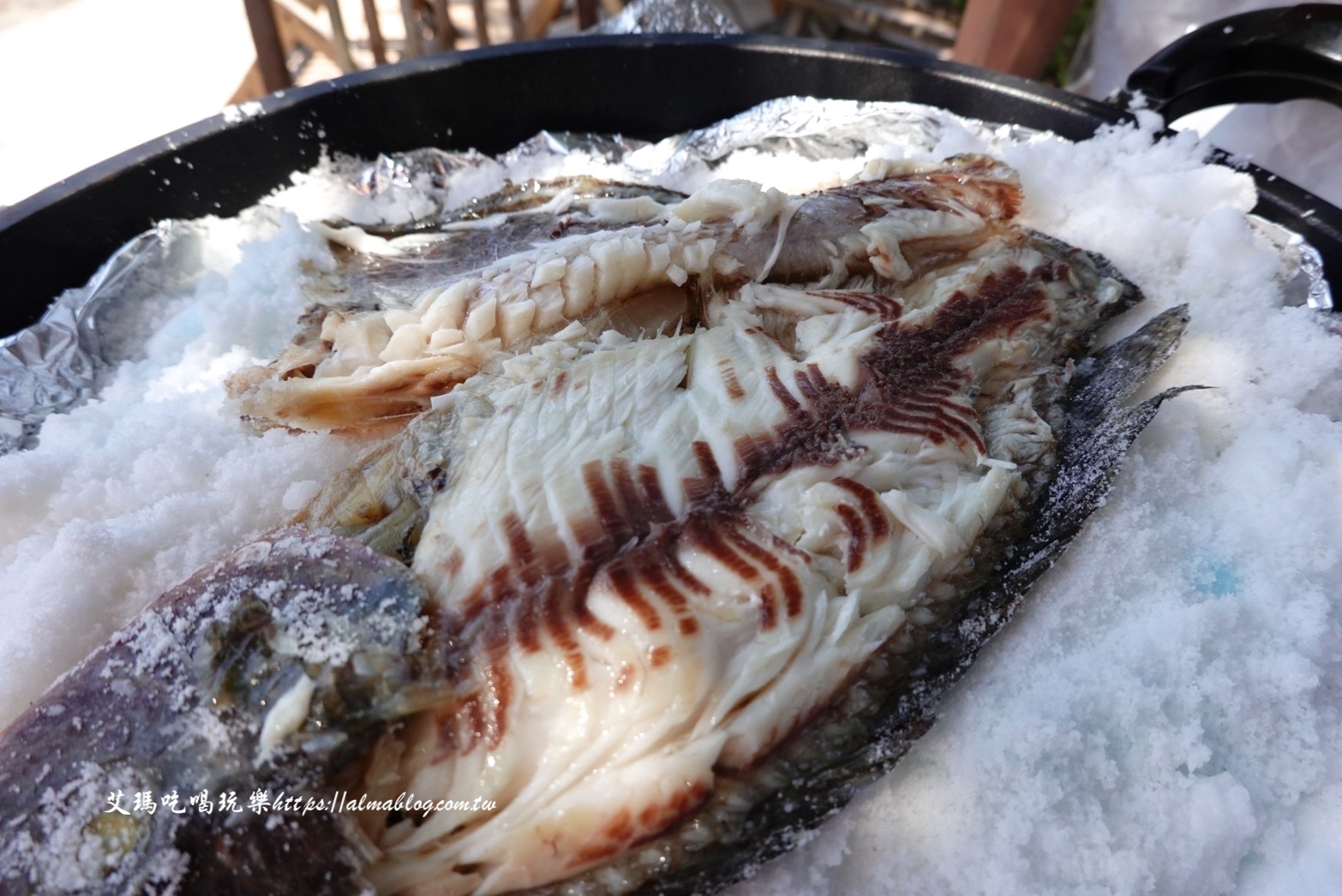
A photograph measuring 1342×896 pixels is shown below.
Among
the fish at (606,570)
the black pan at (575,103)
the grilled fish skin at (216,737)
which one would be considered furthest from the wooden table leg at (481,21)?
the grilled fish skin at (216,737)

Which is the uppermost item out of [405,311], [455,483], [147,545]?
[405,311]

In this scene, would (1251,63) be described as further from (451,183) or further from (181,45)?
(181,45)

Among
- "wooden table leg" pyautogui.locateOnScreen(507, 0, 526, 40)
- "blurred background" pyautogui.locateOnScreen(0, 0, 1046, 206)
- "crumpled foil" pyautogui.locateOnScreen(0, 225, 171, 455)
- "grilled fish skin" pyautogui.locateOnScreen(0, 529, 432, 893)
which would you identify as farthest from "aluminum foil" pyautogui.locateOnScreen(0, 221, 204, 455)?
"wooden table leg" pyautogui.locateOnScreen(507, 0, 526, 40)

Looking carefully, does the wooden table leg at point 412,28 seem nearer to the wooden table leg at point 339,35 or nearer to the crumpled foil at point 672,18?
the wooden table leg at point 339,35

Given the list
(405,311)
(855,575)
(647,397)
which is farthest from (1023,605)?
(405,311)

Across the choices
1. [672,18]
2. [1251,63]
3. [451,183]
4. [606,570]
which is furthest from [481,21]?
[606,570]

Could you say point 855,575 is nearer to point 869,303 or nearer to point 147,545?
point 869,303
